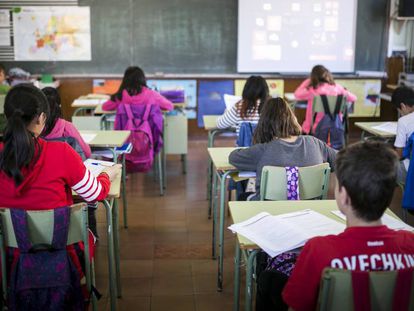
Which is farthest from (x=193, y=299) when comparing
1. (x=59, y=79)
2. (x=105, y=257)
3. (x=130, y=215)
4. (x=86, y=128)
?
(x=59, y=79)

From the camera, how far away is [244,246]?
211 centimetres

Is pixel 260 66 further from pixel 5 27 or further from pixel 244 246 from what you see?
pixel 244 246

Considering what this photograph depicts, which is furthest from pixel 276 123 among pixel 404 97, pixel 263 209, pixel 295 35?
pixel 295 35

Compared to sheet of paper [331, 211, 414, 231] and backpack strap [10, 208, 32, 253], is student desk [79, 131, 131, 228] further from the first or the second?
sheet of paper [331, 211, 414, 231]

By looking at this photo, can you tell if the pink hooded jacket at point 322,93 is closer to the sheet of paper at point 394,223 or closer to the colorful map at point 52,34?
the colorful map at point 52,34

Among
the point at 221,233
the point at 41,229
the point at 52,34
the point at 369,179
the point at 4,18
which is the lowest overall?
the point at 221,233

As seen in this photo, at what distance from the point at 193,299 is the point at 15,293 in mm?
1243

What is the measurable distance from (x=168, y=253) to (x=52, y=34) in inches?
173

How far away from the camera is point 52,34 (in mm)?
7383

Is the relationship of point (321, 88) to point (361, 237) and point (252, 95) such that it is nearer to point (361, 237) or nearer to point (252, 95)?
point (252, 95)

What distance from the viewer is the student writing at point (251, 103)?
4453 mm

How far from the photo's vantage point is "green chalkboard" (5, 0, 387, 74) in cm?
736

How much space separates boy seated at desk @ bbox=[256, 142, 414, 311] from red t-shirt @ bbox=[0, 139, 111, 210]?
40.9 inches

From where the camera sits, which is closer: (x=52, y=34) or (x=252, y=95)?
(x=252, y=95)
